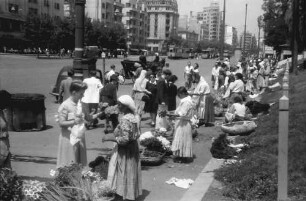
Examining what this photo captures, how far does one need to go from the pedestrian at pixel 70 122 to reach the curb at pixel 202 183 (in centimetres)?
187

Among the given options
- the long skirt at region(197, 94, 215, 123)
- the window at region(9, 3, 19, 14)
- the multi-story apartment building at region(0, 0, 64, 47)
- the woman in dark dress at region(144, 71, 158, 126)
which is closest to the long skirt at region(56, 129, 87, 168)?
the woman in dark dress at region(144, 71, 158, 126)

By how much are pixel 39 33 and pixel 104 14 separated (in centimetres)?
5075

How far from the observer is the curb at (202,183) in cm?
710

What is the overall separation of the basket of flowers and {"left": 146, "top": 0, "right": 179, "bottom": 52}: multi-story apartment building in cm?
15410

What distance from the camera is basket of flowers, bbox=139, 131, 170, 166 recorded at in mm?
9219

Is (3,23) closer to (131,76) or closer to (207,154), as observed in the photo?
(131,76)

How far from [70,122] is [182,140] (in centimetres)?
356

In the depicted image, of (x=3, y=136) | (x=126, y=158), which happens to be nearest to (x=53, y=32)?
(x=126, y=158)

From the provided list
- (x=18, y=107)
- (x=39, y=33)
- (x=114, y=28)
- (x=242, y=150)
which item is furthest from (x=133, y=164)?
(x=114, y=28)

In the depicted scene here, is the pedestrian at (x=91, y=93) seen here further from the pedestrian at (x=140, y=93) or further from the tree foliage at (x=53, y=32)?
the tree foliage at (x=53, y=32)

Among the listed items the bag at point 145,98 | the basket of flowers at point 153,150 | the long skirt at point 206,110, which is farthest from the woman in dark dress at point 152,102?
the basket of flowers at point 153,150

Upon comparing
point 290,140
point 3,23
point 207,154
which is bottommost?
point 207,154

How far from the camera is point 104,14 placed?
384ft

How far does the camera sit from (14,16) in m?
73.4
